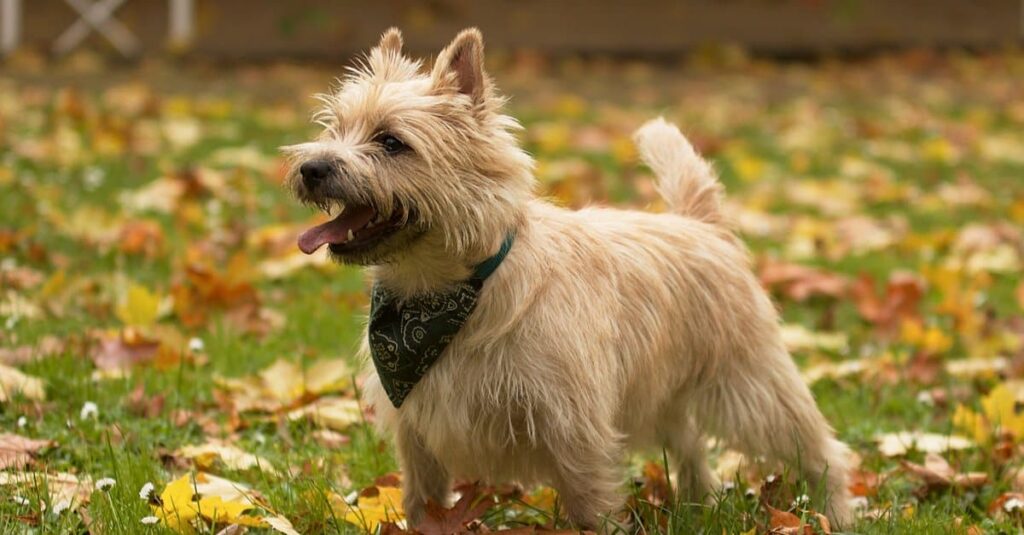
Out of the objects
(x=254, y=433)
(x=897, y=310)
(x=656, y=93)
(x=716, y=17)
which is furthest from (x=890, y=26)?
(x=254, y=433)

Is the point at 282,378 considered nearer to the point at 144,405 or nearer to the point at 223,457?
the point at 144,405

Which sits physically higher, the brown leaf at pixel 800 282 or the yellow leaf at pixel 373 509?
the yellow leaf at pixel 373 509

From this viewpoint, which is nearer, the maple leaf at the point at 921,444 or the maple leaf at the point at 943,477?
the maple leaf at the point at 943,477

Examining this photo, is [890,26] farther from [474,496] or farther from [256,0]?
[474,496]

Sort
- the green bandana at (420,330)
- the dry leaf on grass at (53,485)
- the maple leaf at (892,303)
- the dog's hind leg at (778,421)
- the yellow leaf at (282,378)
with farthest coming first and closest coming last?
the maple leaf at (892,303) < the yellow leaf at (282,378) < the dog's hind leg at (778,421) < the dry leaf on grass at (53,485) < the green bandana at (420,330)

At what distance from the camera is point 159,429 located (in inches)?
157

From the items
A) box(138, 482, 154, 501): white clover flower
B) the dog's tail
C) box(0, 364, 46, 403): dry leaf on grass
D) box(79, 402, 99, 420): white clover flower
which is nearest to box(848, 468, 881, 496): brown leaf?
the dog's tail

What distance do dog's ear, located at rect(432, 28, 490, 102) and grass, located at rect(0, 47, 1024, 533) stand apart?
1079mm

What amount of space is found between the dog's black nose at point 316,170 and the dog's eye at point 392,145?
17 cm

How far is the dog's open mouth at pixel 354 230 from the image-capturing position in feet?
9.78

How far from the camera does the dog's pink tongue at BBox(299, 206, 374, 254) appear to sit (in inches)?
117

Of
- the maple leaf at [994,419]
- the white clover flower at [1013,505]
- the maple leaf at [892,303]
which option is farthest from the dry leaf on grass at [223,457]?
the maple leaf at [892,303]

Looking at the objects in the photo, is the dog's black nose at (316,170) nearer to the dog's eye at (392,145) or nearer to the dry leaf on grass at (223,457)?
the dog's eye at (392,145)

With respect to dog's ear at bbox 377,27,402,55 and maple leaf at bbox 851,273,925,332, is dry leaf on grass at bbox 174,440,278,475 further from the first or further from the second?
maple leaf at bbox 851,273,925,332
